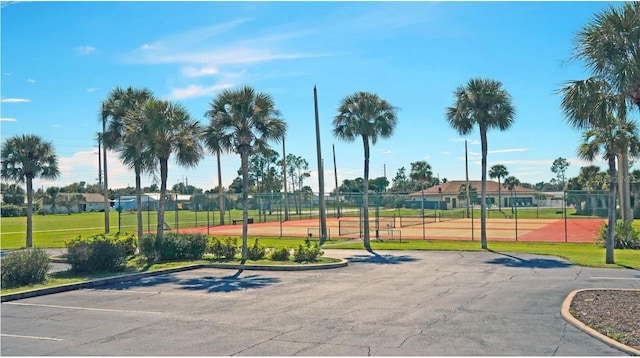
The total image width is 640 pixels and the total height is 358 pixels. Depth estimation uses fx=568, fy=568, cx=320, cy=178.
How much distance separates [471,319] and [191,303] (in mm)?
6384

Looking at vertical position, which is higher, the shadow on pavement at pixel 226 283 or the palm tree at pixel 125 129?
the palm tree at pixel 125 129

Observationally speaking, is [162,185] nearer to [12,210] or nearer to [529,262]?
[529,262]

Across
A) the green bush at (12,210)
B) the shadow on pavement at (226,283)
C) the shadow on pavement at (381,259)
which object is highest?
the green bush at (12,210)

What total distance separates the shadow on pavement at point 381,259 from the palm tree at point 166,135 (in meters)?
7.94

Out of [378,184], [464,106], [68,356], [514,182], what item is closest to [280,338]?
[68,356]

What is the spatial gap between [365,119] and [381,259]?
30.4 ft

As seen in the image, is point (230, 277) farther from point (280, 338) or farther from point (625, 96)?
point (625, 96)

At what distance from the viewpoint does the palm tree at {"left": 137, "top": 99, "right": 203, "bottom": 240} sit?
22.4 metres

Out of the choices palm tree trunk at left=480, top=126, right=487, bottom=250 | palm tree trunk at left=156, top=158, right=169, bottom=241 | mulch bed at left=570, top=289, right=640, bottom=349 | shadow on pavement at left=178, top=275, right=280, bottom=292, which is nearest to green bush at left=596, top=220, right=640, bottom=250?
palm tree trunk at left=480, top=126, right=487, bottom=250

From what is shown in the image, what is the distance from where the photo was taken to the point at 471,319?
1109 cm

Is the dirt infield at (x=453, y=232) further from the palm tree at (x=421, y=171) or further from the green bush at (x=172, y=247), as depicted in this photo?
the palm tree at (x=421, y=171)

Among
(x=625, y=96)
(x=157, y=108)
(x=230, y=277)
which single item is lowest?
(x=230, y=277)

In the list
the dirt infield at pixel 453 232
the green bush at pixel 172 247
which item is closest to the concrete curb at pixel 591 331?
the green bush at pixel 172 247

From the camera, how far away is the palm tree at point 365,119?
3030cm
